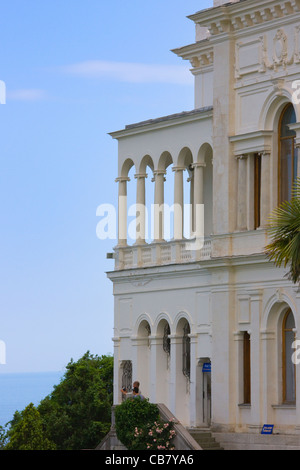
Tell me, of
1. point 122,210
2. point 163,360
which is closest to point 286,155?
point 163,360

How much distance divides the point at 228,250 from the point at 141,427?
20.5 feet

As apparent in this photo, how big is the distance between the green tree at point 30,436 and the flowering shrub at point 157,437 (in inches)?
1076

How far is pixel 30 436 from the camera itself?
76.7m

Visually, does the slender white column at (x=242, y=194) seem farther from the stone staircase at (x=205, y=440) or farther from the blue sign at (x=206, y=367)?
the stone staircase at (x=205, y=440)

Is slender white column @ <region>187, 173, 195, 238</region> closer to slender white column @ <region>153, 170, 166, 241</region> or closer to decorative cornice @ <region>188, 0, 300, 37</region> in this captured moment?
slender white column @ <region>153, 170, 166, 241</region>

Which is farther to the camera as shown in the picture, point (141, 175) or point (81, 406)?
point (81, 406)

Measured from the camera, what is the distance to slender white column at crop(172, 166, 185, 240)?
55094 mm

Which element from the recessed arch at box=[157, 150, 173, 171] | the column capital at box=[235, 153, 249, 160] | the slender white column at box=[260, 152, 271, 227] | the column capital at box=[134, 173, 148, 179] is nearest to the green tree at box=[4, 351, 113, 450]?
the column capital at box=[134, 173, 148, 179]

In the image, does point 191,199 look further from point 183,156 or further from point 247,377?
point 247,377

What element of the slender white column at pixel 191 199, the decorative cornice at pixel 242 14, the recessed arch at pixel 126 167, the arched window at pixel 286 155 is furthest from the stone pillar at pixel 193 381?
the decorative cornice at pixel 242 14

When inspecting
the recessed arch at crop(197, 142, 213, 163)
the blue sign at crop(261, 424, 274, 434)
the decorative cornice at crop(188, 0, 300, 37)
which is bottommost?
the blue sign at crop(261, 424, 274, 434)

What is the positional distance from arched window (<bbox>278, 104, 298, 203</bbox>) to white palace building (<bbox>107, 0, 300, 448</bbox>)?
0.13 feet

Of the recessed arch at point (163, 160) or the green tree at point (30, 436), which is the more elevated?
the recessed arch at point (163, 160)

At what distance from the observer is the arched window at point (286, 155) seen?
1950 inches
